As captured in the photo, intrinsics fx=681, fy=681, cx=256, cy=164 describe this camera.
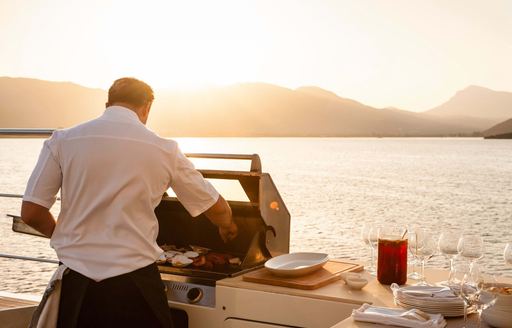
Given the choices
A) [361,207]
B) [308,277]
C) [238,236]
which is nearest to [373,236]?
[308,277]

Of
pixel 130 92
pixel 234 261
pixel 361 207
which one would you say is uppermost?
pixel 130 92

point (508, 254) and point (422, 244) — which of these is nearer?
point (508, 254)

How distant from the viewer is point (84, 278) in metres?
2.61

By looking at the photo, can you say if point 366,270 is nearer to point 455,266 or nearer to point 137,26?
point 455,266

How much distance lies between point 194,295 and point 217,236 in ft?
1.95

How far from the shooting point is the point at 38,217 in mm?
2652

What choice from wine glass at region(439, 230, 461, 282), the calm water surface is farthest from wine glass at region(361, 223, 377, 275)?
the calm water surface

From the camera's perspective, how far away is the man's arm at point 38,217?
2.64 meters

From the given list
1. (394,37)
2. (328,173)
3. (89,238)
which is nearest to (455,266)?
(89,238)

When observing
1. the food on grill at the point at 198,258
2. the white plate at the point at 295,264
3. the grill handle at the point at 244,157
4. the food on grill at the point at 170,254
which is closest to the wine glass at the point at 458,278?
the white plate at the point at 295,264

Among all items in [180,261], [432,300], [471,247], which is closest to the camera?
[432,300]

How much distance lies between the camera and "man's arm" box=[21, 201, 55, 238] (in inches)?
104

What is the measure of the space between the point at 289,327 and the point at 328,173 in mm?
53722

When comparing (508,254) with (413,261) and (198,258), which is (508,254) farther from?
(198,258)
